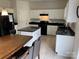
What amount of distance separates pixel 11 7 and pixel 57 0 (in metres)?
3.27

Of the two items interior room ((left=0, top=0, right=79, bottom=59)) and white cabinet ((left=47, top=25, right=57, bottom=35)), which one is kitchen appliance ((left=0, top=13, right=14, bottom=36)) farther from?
white cabinet ((left=47, top=25, right=57, bottom=35))

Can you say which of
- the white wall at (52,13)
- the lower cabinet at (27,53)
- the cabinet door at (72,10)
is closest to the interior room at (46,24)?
the white wall at (52,13)

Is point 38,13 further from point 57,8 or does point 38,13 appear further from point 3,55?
point 3,55

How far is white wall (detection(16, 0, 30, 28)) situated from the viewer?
22.7 feet

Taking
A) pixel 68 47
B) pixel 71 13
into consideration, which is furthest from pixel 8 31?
pixel 68 47

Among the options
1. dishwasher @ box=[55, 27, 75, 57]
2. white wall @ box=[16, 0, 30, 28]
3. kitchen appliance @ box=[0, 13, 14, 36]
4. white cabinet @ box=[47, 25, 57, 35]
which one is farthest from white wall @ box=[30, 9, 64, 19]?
kitchen appliance @ box=[0, 13, 14, 36]

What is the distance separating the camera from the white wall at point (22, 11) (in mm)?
6919

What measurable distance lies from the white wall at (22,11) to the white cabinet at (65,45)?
3.59 m

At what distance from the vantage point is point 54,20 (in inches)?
321

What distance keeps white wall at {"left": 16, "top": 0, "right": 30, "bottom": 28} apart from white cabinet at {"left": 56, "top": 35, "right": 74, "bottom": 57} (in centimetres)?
359

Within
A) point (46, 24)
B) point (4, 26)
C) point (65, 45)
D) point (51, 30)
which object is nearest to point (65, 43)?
point (65, 45)

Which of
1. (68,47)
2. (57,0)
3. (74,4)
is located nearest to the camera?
(74,4)

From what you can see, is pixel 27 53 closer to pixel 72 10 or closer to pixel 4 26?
pixel 4 26

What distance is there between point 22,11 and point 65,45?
3.92 metres
